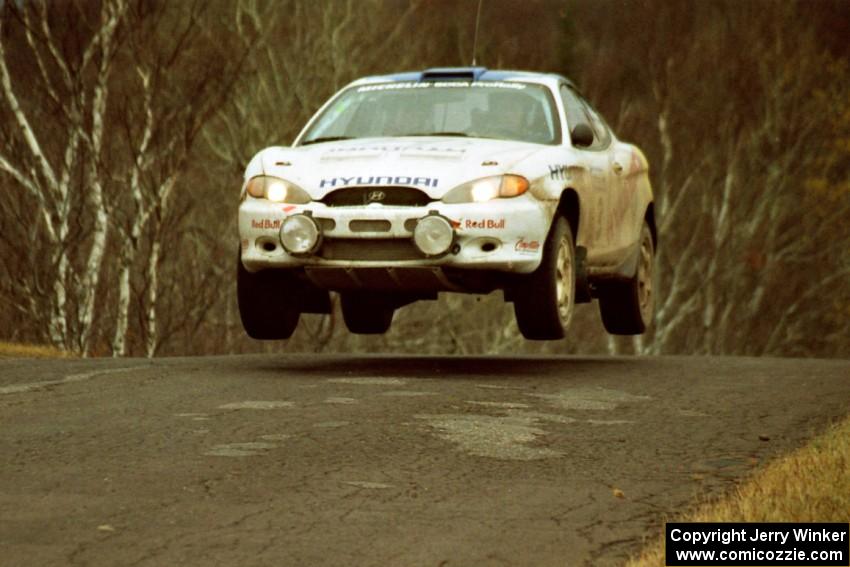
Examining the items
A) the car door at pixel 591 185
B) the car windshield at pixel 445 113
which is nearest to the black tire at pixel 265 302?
the car windshield at pixel 445 113

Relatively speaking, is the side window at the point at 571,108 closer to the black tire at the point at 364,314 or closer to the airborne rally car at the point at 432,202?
the airborne rally car at the point at 432,202

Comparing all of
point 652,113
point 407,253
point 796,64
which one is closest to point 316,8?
point 652,113

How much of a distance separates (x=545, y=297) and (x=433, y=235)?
2.85ft

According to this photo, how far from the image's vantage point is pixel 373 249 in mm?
10727

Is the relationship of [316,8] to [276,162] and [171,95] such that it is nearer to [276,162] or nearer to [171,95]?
[171,95]

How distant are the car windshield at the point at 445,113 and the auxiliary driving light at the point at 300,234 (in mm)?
1195

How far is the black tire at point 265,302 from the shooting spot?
37.6ft

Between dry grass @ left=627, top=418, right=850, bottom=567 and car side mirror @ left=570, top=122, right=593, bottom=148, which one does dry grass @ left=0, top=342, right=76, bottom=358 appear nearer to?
car side mirror @ left=570, top=122, right=593, bottom=148

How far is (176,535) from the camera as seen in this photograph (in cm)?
661

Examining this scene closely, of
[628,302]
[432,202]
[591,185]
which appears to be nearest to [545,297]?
[432,202]

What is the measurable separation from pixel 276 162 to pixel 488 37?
25748 mm

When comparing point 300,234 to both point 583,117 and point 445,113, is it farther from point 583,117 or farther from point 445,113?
point 583,117

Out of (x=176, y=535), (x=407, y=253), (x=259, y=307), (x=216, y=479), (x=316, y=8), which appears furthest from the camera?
(x=316, y=8)

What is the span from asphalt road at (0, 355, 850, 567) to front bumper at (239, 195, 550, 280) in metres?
0.78
